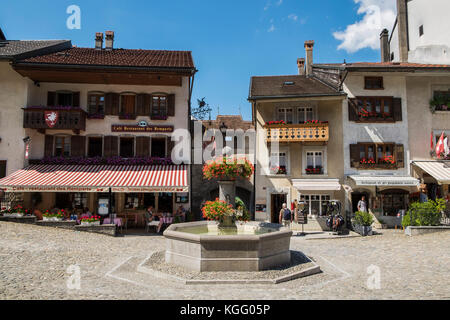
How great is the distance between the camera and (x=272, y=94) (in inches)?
805

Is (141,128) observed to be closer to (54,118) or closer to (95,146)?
(95,146)

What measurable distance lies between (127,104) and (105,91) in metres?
1.64

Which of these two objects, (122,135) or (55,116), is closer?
(55,116)

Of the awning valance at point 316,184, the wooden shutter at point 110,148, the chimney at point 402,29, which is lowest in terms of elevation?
the awning valance at point 316,184

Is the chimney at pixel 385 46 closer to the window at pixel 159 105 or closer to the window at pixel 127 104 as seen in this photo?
the window at pixel 159 105

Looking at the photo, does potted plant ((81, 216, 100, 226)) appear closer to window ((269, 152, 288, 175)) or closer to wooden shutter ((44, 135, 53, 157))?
wooden shutter ((44, 135, 53, 157))

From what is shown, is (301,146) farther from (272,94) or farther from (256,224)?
(256,224)

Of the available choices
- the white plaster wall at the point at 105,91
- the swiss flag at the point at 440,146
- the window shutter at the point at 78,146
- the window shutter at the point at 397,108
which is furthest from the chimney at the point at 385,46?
the window shutter at the point at 78,146

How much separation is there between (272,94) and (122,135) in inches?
407

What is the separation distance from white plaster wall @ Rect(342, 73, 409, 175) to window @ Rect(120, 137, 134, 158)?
14.1 meters

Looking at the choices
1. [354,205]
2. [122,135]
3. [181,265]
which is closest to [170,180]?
[122,135]

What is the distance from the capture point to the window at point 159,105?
19.6m

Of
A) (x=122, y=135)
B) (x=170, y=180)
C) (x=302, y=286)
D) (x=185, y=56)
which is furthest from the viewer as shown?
(x=185, y=56)

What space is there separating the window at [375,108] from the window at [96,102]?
17.0 meters
